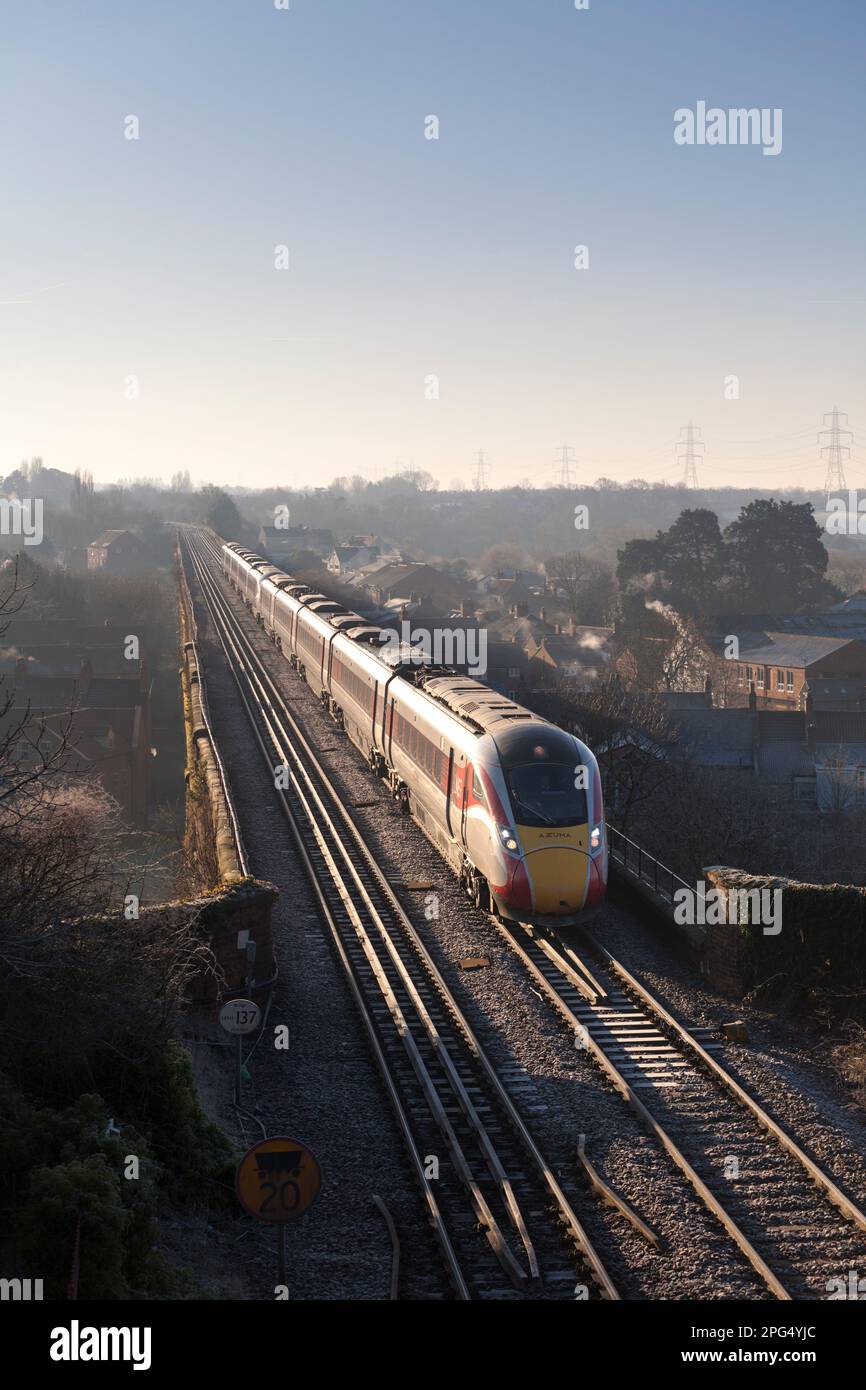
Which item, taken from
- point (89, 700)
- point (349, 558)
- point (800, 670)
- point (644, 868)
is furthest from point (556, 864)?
point (349, 558)

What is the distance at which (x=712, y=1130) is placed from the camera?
37.5ft

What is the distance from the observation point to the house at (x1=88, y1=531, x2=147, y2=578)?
11131 cm

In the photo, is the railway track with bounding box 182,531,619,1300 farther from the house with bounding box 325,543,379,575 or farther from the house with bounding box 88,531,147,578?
the house with bounding box 325,543,379,575

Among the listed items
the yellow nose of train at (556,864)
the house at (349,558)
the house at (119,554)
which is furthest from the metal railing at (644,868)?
the house at (349,558)

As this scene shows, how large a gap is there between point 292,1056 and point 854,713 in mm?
44076

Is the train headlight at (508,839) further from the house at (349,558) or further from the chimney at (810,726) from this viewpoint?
the house at (349,558)

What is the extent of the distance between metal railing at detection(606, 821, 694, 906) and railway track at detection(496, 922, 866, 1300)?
1922 millimetres

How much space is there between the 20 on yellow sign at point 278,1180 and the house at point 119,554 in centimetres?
10546

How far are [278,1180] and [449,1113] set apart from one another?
3.95 metres

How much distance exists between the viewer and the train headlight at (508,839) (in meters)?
15.4

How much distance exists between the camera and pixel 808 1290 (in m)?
8.90

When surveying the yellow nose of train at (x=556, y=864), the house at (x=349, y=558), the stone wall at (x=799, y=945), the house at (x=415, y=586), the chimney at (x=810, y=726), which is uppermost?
the house at (x=349, y=558)
